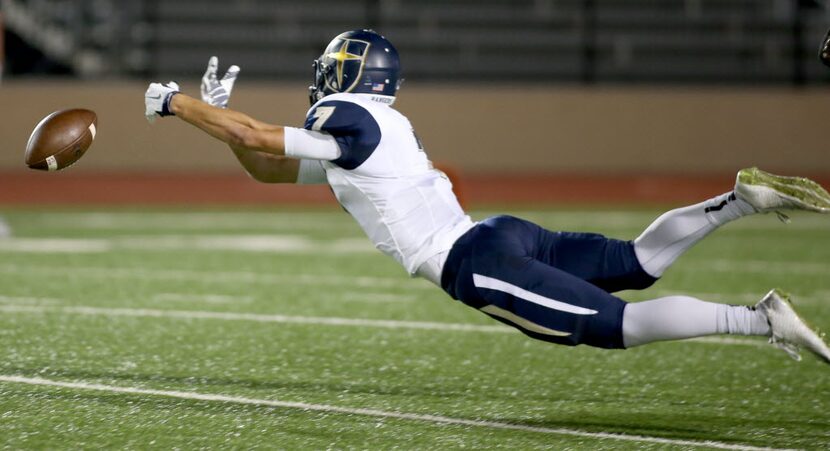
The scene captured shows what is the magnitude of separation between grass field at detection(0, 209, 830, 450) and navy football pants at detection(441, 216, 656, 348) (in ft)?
1.04

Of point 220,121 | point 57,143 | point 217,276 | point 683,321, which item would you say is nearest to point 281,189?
point 217,276

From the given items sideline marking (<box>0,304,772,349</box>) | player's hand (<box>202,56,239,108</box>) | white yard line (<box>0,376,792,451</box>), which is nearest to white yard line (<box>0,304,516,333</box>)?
sideline marking (<box>0,304,772,349</box>)

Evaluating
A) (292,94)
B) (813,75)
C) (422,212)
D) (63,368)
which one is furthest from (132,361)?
(813,75)

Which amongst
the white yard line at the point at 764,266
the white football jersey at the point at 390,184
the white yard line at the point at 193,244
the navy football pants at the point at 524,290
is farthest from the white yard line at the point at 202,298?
the white yard line at the point at 764,266

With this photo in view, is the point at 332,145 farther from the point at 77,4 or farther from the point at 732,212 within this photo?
the point at 77,4

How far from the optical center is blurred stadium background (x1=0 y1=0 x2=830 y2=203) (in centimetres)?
1434

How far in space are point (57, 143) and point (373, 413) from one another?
1.44 m

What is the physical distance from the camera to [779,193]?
375 cm

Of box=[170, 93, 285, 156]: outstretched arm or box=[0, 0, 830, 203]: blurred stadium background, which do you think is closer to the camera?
box=[170, 93, 285, 156]: outstretched arm

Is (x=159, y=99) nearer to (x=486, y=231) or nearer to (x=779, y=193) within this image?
(x=486, y=231)

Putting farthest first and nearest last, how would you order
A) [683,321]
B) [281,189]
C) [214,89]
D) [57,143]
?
[281,189] → [57,143] → [214,89] → [683,321]

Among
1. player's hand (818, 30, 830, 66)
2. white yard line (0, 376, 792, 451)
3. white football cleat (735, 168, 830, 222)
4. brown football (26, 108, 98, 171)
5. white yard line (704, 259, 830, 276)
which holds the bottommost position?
white yard line (704, 259, 830, 276)

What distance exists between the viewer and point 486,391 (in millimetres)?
4355

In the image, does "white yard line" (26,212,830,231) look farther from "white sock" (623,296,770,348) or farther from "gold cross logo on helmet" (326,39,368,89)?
"white sock" (623,296,770,348)
